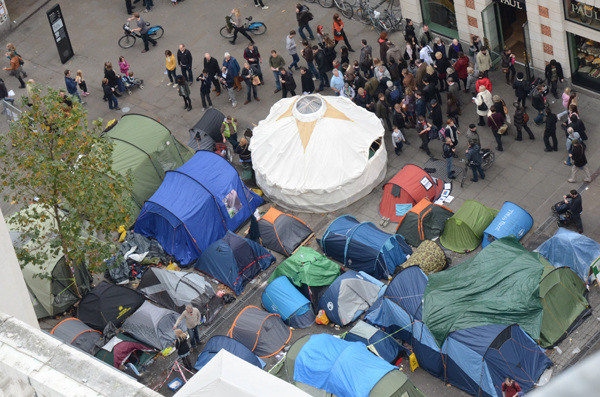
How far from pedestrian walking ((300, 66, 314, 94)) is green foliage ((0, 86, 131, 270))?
30.0 ft

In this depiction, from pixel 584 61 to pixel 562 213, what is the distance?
6.94 m

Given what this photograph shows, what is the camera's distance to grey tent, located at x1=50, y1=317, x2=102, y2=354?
24.5 m

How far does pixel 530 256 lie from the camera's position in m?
23.5

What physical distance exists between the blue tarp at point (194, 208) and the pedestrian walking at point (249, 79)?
5.14 m

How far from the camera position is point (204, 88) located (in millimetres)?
33344

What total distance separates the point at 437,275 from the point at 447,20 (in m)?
13.2

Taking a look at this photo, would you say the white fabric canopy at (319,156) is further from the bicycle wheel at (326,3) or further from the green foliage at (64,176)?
the bicycle wheel at (326,3)

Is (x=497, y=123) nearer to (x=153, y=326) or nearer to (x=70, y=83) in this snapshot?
(x=153, y=326)

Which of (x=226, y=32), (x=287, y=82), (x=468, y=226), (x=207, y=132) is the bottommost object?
(x=468, y=226)

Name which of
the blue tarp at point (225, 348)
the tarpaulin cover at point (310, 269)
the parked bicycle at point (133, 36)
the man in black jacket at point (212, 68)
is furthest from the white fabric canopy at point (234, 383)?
the parked bicycle at point (133, 36)

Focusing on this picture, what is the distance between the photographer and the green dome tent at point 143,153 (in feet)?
96.7

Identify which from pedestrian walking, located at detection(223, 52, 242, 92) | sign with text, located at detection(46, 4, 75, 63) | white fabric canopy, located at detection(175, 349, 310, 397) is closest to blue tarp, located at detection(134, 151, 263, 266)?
pedestrian walking, located at detection(223, 52, 242, 92)

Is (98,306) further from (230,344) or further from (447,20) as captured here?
(447,20)

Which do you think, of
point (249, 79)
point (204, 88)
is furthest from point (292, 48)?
point (204, 88)
